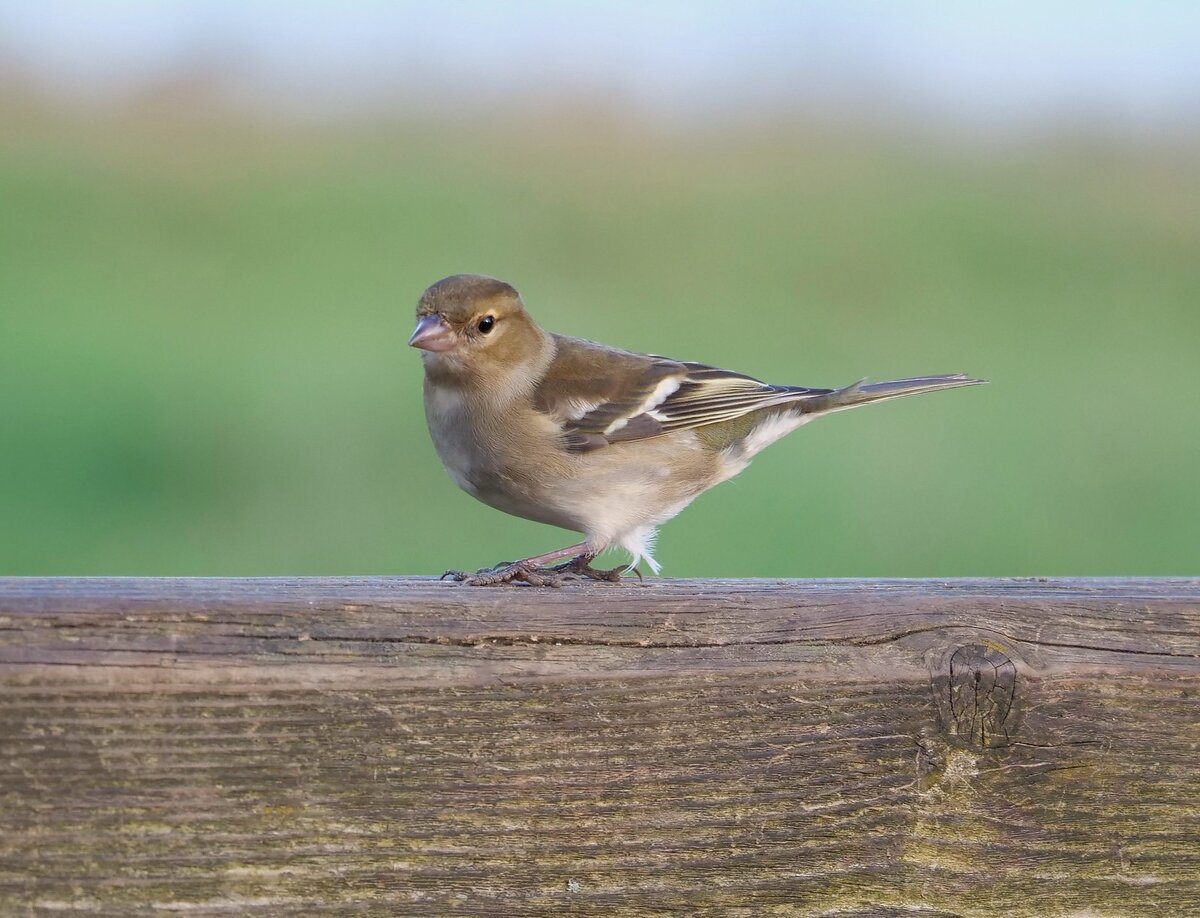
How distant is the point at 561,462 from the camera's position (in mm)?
4512

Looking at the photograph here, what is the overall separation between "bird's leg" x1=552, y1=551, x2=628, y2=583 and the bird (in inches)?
0.5

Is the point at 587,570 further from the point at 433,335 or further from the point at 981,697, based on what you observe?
the point at 981,697

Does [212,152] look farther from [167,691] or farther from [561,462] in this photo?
[167,691]

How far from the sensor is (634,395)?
16.6 ft

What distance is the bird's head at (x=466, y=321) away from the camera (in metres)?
4.69

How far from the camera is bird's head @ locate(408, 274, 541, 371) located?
469 centimetres

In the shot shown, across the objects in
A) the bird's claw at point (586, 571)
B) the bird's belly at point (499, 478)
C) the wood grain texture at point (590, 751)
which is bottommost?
the wood grain texture at point (590, 751)

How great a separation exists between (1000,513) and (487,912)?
6201 millimetres

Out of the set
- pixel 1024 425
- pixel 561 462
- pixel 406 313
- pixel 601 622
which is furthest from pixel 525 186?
pixel 601 622

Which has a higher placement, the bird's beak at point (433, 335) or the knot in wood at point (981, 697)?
the bird's beak at point (433, 335)

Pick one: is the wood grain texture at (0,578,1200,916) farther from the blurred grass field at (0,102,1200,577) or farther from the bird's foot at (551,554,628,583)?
the blurred grass field at (0,102,1200,577)

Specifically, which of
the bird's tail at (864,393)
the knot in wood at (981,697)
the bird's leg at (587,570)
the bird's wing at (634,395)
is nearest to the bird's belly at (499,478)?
the bird's leg at (587,570)

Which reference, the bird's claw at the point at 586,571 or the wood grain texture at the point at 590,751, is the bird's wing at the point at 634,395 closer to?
the bird's claw at the point at 586,571

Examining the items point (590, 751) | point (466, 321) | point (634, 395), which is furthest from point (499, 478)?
point (590, 751)
